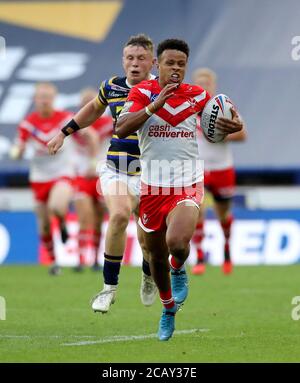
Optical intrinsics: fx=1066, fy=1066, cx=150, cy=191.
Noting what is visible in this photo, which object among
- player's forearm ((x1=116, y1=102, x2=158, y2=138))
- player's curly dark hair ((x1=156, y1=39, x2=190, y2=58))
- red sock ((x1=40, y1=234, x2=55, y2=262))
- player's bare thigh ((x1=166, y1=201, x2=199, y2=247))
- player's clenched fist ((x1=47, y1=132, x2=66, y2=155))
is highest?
player's curly dark hair ((x1=156, y1=39, x2=190, y2=58))

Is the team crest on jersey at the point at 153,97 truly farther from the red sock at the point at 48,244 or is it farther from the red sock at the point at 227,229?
the red sock at the point at 48,244

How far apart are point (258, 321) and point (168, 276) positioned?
1748 mm

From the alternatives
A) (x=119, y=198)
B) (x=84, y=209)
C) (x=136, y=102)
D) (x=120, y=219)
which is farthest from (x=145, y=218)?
(x=84, y=209)

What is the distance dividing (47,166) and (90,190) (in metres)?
0.84

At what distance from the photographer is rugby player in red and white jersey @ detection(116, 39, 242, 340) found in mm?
8609

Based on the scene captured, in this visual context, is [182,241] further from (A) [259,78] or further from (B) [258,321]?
(A) [259,78]

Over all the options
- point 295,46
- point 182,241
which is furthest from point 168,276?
point 295,46

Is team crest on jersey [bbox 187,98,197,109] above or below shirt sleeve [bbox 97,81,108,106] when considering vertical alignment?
below

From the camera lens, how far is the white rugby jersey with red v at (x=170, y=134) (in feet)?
28.6

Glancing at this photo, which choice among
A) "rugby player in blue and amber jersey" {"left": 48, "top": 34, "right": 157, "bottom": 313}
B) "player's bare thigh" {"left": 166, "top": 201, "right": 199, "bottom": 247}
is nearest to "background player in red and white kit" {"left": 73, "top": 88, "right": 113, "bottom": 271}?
"rugby player in blue and amber jersey" {"left": 48, "top": 34, "right": 157, "bottom": 313}

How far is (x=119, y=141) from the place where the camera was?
10.6 metres

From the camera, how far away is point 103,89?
1044 cm

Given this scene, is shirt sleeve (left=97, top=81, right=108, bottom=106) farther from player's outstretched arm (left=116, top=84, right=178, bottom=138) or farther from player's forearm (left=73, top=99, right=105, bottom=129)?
player's outstretched arm (left=116, top=84, right=178, bottom=138)

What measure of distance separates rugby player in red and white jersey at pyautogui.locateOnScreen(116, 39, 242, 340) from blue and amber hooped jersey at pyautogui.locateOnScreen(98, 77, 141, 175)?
155cm
